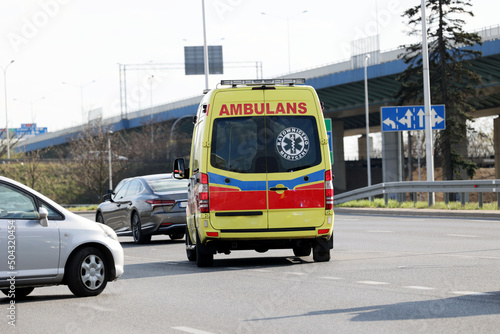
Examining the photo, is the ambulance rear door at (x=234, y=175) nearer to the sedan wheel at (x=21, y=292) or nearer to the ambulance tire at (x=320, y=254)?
the ambulance tire at (x=320, y=254)

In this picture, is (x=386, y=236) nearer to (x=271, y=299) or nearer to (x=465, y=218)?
(x=465, y=218)

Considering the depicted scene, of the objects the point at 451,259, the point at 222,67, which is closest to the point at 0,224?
the point at 451,259

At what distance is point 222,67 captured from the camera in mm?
70188

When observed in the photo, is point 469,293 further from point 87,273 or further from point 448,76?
point 448,76

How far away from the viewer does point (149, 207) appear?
63.1 ft

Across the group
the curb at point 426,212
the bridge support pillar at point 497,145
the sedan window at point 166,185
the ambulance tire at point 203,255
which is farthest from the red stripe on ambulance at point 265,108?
the bridge support pillar at point 497,145

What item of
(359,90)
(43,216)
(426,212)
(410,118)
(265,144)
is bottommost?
(426,212)

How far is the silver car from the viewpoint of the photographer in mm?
9656

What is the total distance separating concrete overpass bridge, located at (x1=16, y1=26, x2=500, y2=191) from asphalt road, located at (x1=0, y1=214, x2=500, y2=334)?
33.1 meters

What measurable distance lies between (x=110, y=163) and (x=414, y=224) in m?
42.8

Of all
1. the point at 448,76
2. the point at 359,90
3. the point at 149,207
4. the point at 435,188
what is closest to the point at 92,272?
the point at 149,207

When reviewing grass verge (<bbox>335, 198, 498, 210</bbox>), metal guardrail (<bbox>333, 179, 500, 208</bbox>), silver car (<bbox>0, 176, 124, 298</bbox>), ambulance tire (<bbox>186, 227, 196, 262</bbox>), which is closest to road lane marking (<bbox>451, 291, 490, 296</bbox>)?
silver car (<bbox>0, 176, 124, 298</bbox>)

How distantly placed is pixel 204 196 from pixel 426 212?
55.6 feet

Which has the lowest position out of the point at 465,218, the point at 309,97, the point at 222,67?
the point at 465,218
